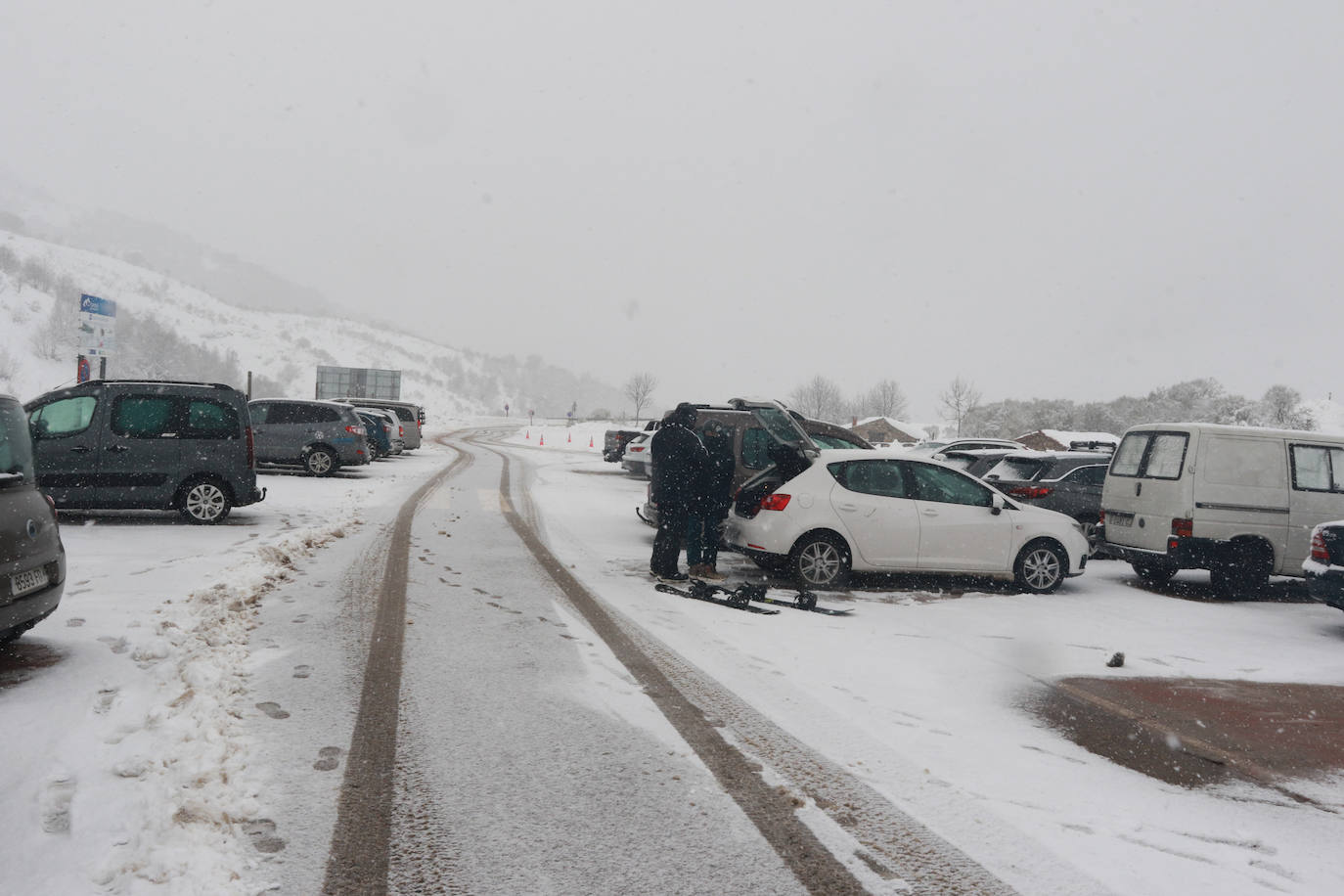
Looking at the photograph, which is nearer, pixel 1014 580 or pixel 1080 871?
pixel 1080 871

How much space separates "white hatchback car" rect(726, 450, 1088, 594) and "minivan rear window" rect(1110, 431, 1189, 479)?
1.39 meters

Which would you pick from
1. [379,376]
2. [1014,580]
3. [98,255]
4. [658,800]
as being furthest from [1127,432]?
[98,255]

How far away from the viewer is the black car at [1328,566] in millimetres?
7861

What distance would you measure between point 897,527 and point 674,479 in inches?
91.8

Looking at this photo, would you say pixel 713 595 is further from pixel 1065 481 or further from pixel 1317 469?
pixel 1317 469

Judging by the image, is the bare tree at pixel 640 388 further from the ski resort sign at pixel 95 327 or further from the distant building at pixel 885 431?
the ski resort sign at pixel 95 327

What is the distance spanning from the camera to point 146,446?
11477 millimetres

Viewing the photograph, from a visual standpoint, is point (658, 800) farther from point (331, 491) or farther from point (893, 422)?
point (893, 422)

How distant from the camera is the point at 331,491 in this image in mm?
16703

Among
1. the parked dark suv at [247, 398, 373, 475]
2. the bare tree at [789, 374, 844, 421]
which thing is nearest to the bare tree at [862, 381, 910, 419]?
the bare tree at [789, 374, 844, 421]

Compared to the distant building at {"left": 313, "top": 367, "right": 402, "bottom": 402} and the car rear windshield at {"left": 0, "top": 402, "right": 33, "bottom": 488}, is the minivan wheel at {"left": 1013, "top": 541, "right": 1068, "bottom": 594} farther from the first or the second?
the distant building at {"left": 313, "top": 367, "right": 402, "bottom": 402}

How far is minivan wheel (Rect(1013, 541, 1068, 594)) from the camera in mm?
9375

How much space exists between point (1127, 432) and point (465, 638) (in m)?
8.30

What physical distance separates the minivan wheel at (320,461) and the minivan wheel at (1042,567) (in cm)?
1566
